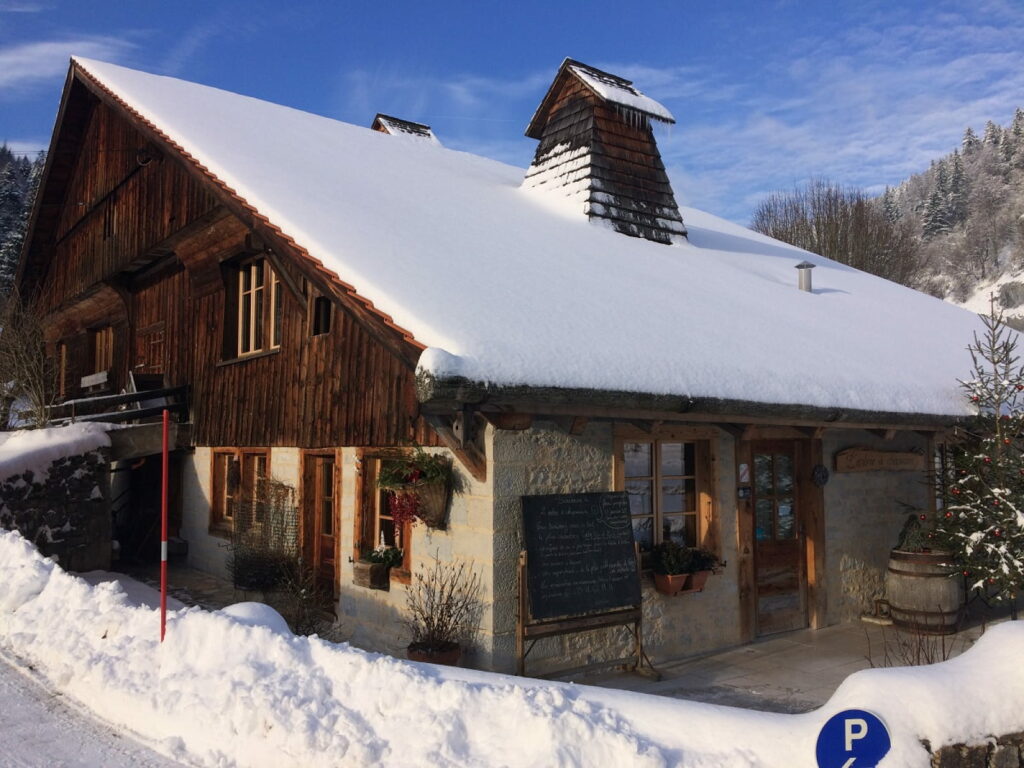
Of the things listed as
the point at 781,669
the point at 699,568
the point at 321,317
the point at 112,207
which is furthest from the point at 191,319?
the point at 781,669

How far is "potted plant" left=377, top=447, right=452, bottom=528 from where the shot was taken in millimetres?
6699

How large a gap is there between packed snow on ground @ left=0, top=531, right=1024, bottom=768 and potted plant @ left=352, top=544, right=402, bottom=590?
195 cm

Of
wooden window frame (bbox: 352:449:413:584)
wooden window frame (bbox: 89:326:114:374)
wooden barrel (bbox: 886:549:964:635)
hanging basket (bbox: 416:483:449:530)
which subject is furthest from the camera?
wooden window frame (bbox: 89:326:114:374)

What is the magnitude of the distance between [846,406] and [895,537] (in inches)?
121

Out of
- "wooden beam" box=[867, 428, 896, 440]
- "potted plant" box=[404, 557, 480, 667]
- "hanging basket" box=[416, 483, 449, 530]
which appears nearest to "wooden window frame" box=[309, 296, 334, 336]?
"hanging basket" box=[416, 483, 449, 530]

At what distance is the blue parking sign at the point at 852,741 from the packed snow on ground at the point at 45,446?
9474mm

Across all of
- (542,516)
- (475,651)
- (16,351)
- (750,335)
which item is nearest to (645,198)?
(750,335)

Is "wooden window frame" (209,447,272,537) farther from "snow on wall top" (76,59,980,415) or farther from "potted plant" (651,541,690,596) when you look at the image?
"potted plant" (651,541,690,596)

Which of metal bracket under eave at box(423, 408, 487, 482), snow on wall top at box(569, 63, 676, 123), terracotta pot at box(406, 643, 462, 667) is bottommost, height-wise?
terracotta pot at box(406, 643, 462, 667)

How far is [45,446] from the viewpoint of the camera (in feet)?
32.9

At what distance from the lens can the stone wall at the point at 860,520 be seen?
932 centimetres

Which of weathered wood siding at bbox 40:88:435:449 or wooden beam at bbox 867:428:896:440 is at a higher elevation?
weathered wood siding at bbox 40:88:435:449

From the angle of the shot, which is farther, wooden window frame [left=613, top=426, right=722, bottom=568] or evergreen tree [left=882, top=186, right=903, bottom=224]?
evergreen tree [left=882, top=186, right=903, bottom=224]

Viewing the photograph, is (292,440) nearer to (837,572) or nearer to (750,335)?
(750,335)
